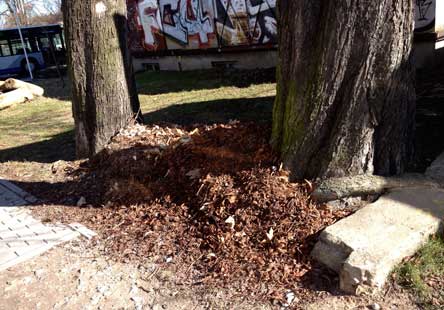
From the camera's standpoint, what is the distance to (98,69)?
5.44 meters

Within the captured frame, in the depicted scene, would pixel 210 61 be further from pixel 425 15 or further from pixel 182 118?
pixel 425 15

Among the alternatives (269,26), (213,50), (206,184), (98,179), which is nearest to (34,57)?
(213,50)

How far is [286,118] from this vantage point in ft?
12.3

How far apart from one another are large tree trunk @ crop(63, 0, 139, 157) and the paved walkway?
1343 millimetres

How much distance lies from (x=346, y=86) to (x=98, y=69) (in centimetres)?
339

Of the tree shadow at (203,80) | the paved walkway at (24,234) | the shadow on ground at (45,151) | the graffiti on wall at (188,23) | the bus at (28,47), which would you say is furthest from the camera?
the bus at (28,47)

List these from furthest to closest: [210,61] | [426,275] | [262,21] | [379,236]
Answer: [210,61]
[262,21]
[379,236]
[426,275]

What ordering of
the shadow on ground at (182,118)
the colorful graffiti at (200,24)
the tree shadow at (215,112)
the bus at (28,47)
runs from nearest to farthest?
the shadow on ground at (182,118) < the tree shadow at (215,112) < the colorful graffiti at (200,24) < the bus at (28,47)

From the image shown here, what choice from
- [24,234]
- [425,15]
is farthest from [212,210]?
[425,15]

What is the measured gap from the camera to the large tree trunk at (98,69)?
5.34 meters

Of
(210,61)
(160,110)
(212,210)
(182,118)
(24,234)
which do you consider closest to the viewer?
(212,210)

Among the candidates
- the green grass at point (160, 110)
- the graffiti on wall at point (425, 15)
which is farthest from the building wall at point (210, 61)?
the graffiti on wall at point (425, 15)

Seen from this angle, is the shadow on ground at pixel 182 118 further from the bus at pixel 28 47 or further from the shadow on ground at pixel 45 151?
the bus at pixel 28 47

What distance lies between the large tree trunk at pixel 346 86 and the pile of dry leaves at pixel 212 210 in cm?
39
